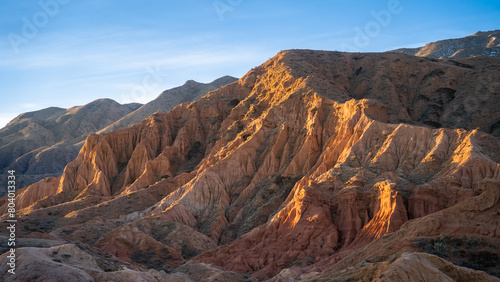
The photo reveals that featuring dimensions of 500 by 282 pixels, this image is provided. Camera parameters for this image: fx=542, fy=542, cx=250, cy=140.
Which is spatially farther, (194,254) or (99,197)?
(99,197)

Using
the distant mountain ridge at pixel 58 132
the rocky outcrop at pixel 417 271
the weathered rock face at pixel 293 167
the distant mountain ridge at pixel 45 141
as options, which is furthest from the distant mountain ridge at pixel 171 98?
the rocky outcrop at pixel 417 271

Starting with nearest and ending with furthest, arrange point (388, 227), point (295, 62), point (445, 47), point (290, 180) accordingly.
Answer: point (388, 227)
point (290, 180)
point (295, 62)
point (445, 47)

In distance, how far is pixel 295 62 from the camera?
324ft

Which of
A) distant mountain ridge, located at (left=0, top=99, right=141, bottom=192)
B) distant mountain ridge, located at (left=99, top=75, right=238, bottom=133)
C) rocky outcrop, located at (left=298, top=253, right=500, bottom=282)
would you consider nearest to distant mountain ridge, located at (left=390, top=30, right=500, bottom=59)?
distant mountain ridge, located at (left=99, top=75, right=238, bottom=133)

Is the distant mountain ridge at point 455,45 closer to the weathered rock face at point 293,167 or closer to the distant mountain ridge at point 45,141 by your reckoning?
the weathered rock face at point 293,167

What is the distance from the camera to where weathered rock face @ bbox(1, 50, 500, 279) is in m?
48.5

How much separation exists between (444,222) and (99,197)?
188ft

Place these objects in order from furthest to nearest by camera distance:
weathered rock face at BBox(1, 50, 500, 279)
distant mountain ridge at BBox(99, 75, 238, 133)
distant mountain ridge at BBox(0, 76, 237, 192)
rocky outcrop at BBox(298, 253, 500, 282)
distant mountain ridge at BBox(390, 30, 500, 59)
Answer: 1. distant mountain ridge at BBox(99, 75, 238, 133)
2. distant mountain ridge at BBox(390, 30, 500, 59)
3. distant mountain ridge at BBox(0, 76, 237, 192)
4. weathered rock face at BBox(1, 50, 500, 279)
5. rocky outcrop at BBox(298, 253, 500, 282)

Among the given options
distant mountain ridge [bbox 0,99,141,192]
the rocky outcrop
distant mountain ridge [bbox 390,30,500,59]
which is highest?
distant mountain ridge [bbox 390,30,500,59]

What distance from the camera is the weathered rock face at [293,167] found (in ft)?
159

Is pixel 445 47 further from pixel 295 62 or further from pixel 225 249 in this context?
pixel 225 249

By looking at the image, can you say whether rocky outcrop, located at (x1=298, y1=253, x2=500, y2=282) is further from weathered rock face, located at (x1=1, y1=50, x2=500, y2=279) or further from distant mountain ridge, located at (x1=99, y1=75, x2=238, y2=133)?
distant mountain ridge, located at (x1=99, y1=75, x2=238, y2=133)

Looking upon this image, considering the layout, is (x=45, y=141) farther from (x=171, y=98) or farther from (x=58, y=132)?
(x=171, y=98)

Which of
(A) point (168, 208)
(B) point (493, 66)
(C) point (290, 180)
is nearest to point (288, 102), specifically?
(C) point (290, 180)
